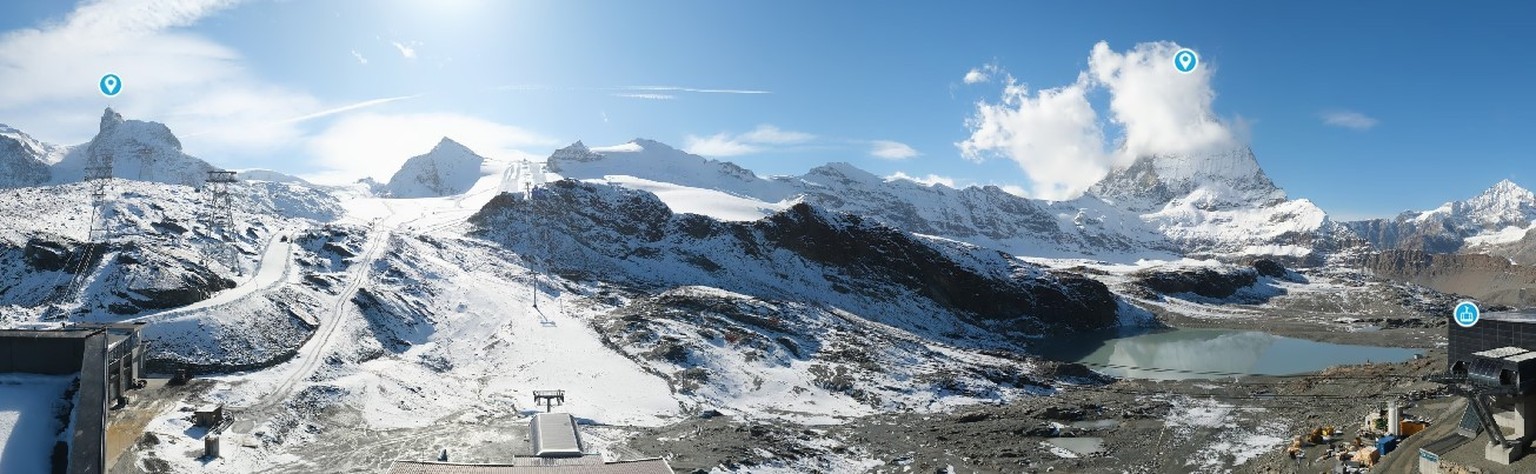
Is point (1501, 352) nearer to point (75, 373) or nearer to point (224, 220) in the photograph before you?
point (75, 373)

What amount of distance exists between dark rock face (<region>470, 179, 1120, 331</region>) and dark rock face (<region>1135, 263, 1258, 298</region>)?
126 feet

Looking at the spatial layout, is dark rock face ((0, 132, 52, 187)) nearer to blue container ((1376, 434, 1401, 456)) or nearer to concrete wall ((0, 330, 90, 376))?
concrete wall ((0, 330, 90, 376))

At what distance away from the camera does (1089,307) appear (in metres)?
114

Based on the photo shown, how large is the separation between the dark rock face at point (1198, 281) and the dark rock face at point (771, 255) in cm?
3855

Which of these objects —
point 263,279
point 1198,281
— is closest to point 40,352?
point 263,279

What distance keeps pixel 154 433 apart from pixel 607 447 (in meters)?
17.2

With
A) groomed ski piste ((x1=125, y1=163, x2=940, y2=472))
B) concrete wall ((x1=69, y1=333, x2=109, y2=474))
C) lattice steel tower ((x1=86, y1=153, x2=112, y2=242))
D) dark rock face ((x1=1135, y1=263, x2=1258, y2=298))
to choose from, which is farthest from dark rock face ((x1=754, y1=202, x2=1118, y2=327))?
concrete wall ((x1=69, y1=333, x2=109, y2=474))

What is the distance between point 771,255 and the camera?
330ft

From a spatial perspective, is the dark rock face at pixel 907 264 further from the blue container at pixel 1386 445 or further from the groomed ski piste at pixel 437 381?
the blue container at pixel 1386 445

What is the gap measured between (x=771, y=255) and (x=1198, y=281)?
3640 inches

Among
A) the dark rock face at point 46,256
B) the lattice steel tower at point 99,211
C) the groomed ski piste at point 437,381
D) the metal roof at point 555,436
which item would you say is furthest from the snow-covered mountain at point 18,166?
the metal roof at point 555,436

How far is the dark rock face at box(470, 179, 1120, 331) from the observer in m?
93.9

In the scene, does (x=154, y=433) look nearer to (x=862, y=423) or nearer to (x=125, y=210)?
(x=862, y=423)

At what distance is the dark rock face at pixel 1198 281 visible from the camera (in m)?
149
